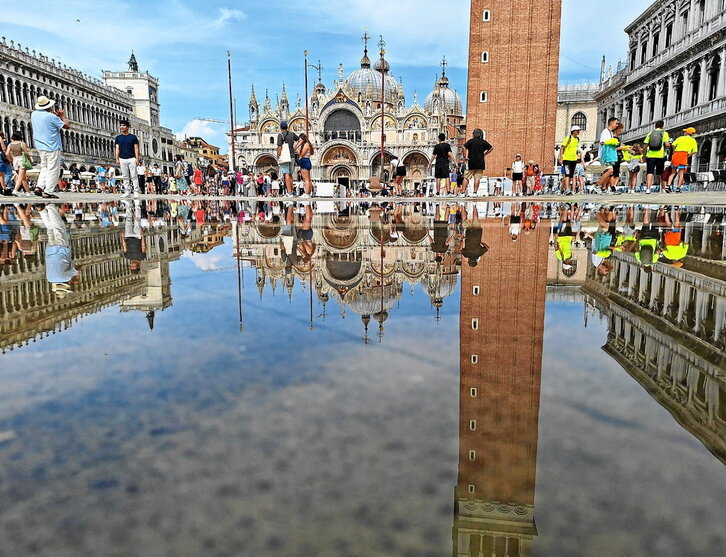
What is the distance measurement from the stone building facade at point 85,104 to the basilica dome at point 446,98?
3727 cm

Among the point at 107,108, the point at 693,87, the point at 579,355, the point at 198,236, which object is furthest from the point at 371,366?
the point at 107,108

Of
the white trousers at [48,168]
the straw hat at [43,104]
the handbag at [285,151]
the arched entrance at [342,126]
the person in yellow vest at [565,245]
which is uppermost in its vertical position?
the arched entrance at [342,126]

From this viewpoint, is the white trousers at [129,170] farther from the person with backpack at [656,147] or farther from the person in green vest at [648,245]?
the person with backpack at [656,147]

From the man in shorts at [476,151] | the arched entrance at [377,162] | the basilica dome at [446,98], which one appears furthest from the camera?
the basilica dome at [446,98]

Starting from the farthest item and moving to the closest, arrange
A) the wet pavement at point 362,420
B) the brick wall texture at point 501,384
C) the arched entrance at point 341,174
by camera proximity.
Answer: the arched entrance at point 341,174 < the brick wall texture at point 501,384 < the wet pavement at point 362,420

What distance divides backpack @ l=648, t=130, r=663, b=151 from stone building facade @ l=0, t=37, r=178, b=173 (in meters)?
42.5

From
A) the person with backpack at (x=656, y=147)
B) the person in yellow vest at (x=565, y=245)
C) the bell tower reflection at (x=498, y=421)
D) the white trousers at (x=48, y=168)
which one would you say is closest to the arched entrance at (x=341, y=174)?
the person with backpack at (x=656, y=147)

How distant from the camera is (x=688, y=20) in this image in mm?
27547

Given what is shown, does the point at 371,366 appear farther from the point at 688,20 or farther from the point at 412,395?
the point at 688,20

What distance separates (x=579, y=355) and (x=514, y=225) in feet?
14.1

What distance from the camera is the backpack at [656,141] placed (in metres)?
11.9

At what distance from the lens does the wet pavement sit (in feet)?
2.33

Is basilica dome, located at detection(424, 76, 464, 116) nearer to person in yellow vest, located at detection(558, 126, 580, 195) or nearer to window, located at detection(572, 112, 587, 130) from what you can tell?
window, located at detection(572, 112, 587, 130)

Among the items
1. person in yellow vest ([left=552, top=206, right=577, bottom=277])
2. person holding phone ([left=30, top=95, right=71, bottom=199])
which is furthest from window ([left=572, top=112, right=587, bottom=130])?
person in yellow vest ([left=552, top=206, right=577, bottom=277])
